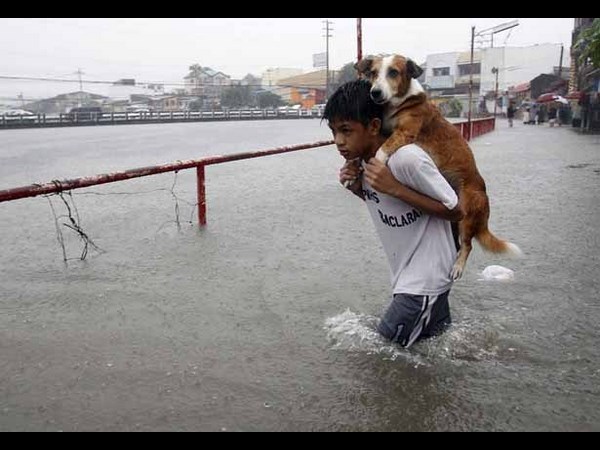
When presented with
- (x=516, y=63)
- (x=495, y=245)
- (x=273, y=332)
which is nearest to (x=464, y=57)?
(x=516, y=63)

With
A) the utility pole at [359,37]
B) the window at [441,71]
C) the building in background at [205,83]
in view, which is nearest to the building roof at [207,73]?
the building in background at [205,83]

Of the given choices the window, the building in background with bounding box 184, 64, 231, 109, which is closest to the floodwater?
the window

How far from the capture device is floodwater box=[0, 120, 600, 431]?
8.60ft

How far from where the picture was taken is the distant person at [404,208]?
2.70m

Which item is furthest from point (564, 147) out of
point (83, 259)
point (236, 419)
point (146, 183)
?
point (236, 419)

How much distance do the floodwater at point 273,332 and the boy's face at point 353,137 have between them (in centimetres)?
108

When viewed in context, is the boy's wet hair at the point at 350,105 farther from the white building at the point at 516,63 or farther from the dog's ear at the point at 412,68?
the white building at the point at 516,63

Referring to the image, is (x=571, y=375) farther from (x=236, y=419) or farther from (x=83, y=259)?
(x=83, y=259)

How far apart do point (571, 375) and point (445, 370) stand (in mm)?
626

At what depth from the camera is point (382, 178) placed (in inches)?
106

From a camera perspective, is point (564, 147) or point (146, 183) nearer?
point (146, 183)

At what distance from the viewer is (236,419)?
2553 millimetres

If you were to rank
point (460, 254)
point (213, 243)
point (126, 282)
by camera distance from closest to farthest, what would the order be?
1. point (460, 254)
2. point (126, 282)
3. point (213, 243)

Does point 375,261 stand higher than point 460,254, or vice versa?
point 460,254
